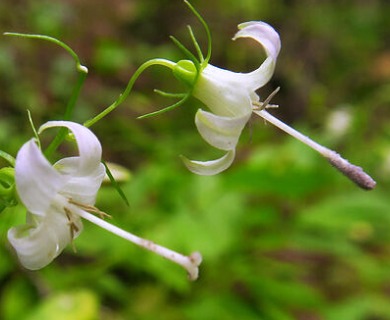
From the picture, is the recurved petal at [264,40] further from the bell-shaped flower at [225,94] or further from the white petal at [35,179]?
the white petal at [35,179]

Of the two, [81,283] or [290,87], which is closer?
[81,283]

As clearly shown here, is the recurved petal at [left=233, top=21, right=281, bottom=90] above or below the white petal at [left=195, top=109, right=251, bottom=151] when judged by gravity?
above

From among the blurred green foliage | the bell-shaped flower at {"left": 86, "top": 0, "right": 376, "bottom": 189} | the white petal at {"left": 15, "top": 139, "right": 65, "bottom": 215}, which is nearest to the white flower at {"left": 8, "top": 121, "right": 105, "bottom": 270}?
the white petal at {"left": 15, "top": 139, "right": 65, "bottom": 215}

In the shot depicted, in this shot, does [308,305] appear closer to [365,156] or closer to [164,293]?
[164,293]

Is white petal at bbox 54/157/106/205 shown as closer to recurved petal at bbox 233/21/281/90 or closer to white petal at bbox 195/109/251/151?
white petal at bbox 195/109/251/151

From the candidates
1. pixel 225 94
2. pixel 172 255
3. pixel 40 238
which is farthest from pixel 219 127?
pixel 40 238

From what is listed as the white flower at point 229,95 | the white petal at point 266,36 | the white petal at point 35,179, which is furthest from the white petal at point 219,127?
the white petal at point 35,179

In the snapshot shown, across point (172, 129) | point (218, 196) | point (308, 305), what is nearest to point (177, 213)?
point (218, 196)
